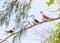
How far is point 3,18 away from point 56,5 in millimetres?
472

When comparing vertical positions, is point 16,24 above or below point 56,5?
below

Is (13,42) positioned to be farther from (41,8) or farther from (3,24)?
(41,8)

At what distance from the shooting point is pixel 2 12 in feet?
4.71

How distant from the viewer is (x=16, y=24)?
1.37 meters

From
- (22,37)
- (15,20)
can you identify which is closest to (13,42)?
Answer: (22,37)

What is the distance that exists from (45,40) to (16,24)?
0.29m

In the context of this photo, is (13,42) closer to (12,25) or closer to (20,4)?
(12,25)

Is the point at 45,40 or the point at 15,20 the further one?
the point at 15,20

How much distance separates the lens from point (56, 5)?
1305 millimetres

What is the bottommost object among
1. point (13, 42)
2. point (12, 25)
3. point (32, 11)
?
point (13, 42)

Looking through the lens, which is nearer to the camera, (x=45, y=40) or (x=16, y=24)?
(x=45, y=40)

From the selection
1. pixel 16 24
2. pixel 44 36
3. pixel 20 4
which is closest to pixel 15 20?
pixel 16 24

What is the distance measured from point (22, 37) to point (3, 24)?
0.71 ft

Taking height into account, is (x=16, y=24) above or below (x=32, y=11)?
below
